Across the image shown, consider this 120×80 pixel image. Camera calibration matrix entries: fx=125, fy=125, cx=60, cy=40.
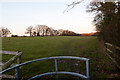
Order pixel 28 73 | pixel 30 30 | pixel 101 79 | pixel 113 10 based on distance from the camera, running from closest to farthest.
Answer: pixel 101 79 < pixel 113 10 < pixel 28 73 < pixel 30 30

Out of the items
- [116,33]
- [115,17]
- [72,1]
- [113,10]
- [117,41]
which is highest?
[72,1]

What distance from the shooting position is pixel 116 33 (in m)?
5.82

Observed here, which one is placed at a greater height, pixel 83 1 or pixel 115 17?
pixel 83 1

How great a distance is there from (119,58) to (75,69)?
104 inches

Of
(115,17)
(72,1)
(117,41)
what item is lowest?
(117,41)

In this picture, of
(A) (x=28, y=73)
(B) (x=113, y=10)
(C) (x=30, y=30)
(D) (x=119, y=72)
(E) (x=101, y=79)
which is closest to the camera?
(E) (x=101, y=79)

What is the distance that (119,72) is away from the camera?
617cm

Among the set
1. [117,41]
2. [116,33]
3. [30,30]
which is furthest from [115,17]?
[30,30]

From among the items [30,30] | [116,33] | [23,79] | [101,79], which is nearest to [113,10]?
[116,33]

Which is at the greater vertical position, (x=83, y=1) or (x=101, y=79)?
(x=83, y=1)

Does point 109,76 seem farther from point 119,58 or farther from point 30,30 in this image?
point 30,30

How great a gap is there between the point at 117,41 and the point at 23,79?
494 cm

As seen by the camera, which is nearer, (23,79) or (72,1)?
(23,79)

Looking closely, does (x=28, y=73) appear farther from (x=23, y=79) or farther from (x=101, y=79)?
(x=101, y=79)
